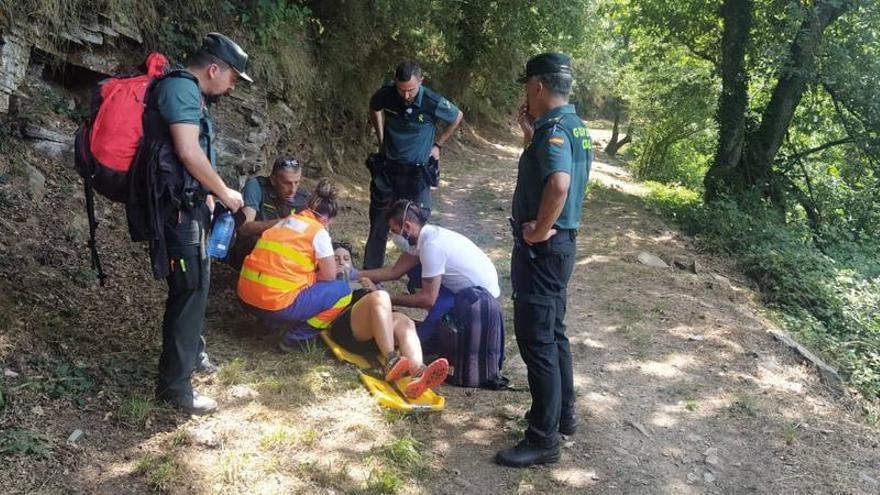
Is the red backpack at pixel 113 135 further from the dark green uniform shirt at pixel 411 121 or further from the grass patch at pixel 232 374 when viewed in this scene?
the dark green uniform shirt at pixel 411 121

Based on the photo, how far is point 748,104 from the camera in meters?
12.9

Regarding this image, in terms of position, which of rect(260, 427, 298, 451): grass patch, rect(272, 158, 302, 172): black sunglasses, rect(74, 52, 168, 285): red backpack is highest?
rect(74, 52, 168, 285): red backpack

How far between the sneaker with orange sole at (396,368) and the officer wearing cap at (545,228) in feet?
2.81

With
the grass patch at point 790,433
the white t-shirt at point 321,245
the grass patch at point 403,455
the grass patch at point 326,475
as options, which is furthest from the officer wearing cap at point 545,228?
the grass patch at point 790,433

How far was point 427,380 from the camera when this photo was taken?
4.04 meters

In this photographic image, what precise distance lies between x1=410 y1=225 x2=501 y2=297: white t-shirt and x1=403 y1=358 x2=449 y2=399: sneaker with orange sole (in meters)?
0.78

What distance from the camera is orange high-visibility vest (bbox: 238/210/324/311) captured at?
14.2 ft

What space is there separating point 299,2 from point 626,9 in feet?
29.0

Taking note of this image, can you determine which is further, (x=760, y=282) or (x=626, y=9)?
(x=626, y=9)

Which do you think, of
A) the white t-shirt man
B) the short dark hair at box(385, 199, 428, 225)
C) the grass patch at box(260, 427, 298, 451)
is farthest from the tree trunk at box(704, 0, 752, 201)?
the grass patch at box(260, 427, 298, 451)

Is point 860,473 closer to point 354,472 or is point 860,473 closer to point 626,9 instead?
point 354,472

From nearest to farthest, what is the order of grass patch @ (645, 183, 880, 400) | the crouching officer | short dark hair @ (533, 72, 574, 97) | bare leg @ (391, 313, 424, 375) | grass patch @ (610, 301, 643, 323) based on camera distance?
short dark hair @ (533, 72, 574, 97) → bare leg @ (391, 313, 424, 375) → the crouching officer → grass patch @ (610, 301, 643, 323) → grass patch @ (645, 183, 880, 400)

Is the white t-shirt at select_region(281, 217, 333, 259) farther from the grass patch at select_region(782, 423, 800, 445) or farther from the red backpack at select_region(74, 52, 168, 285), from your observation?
the grass patch at select_region(782, 423, 800, 445)

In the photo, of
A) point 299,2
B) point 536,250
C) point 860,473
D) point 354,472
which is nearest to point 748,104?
point 299,2
